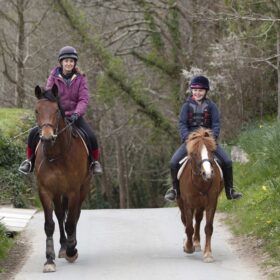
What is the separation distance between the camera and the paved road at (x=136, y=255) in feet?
32.9

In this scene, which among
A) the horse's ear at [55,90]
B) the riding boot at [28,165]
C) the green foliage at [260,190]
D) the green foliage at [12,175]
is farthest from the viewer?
the green foliage at [12,175]

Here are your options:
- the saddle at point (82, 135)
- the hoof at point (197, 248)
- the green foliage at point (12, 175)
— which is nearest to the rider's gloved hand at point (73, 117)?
the saddle at point (82, 135)

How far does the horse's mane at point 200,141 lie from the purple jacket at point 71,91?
1660 millimetres

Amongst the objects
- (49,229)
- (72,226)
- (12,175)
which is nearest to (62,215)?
(72,226)

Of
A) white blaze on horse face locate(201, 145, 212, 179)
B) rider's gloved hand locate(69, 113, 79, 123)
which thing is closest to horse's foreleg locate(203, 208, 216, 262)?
white blaze on horse face locate(201, 145, 212, 179)

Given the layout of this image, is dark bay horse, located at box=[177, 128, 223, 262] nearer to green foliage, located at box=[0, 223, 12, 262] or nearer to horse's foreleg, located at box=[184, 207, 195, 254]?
horse's foreleg, located at box=[184, 207, 195, 254]

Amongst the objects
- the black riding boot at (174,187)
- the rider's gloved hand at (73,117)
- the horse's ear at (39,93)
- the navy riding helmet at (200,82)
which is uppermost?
the navy riding helmet at (200,82)

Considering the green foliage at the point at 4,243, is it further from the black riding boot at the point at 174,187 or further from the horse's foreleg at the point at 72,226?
the black riding boot at the point at 174,187

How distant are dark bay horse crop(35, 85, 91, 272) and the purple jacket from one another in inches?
20.6

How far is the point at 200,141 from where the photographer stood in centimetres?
1075

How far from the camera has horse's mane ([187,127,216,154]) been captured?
10.7m

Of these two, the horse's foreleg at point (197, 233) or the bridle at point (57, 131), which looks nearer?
the bridle at point (57, 131)

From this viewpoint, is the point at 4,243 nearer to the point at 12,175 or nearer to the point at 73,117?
the point at 73,117

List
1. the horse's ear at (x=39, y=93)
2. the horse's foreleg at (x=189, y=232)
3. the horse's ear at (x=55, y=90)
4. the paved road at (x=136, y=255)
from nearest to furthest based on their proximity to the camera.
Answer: the paved road at (x=136, y=255)
the horse's ear at (x=39, y=93)
the horse's ear at (x=55, y=90)
the horse's foreleg at (x=189, y=232)
